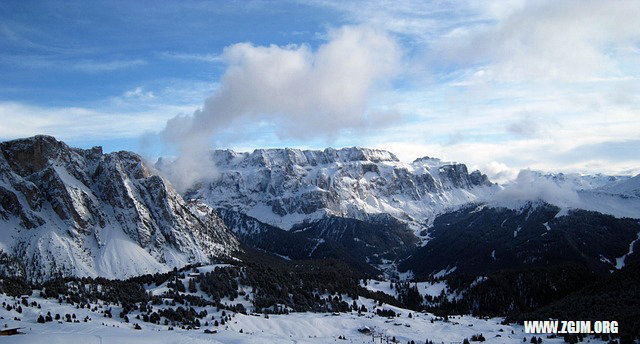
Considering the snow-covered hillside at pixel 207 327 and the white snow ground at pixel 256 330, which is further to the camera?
the snow-covered hillside at pixel 207 327

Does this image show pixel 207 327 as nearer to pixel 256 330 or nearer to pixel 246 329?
pixel 246 329

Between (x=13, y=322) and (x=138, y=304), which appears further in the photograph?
(x=138, y=304)

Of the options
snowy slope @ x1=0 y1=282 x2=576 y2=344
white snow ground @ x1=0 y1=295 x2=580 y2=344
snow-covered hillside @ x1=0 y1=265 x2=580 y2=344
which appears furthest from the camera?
snow-covered hillside @ x1=0 y1=265 x2=580 y2=344

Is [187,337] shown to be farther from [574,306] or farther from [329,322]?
[574,306]

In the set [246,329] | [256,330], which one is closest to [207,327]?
[246,329]

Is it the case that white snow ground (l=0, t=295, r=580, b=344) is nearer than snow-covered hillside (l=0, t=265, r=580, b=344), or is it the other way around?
white snow ground (l=0, t=295, r=580, b=344)

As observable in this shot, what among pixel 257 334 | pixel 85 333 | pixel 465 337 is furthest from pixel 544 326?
pixel 85 333

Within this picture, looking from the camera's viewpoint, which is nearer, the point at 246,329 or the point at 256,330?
the point at 246,329

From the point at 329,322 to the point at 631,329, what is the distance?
90.7 metres

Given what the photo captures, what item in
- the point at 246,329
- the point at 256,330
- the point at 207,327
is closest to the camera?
the point at 207,327

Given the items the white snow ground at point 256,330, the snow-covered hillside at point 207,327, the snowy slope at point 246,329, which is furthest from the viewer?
the snow-covered hillside at point 207,327

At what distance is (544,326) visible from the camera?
562 feet

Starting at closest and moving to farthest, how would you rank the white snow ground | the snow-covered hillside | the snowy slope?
the white snow ground → the snowy slope → the snow-covered hillside

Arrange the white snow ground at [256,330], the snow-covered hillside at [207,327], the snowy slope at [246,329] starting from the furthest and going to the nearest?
the snow-covered hillside at [207,327] → the snowy slope at [246,329] → the white snow ground at [256,330]
